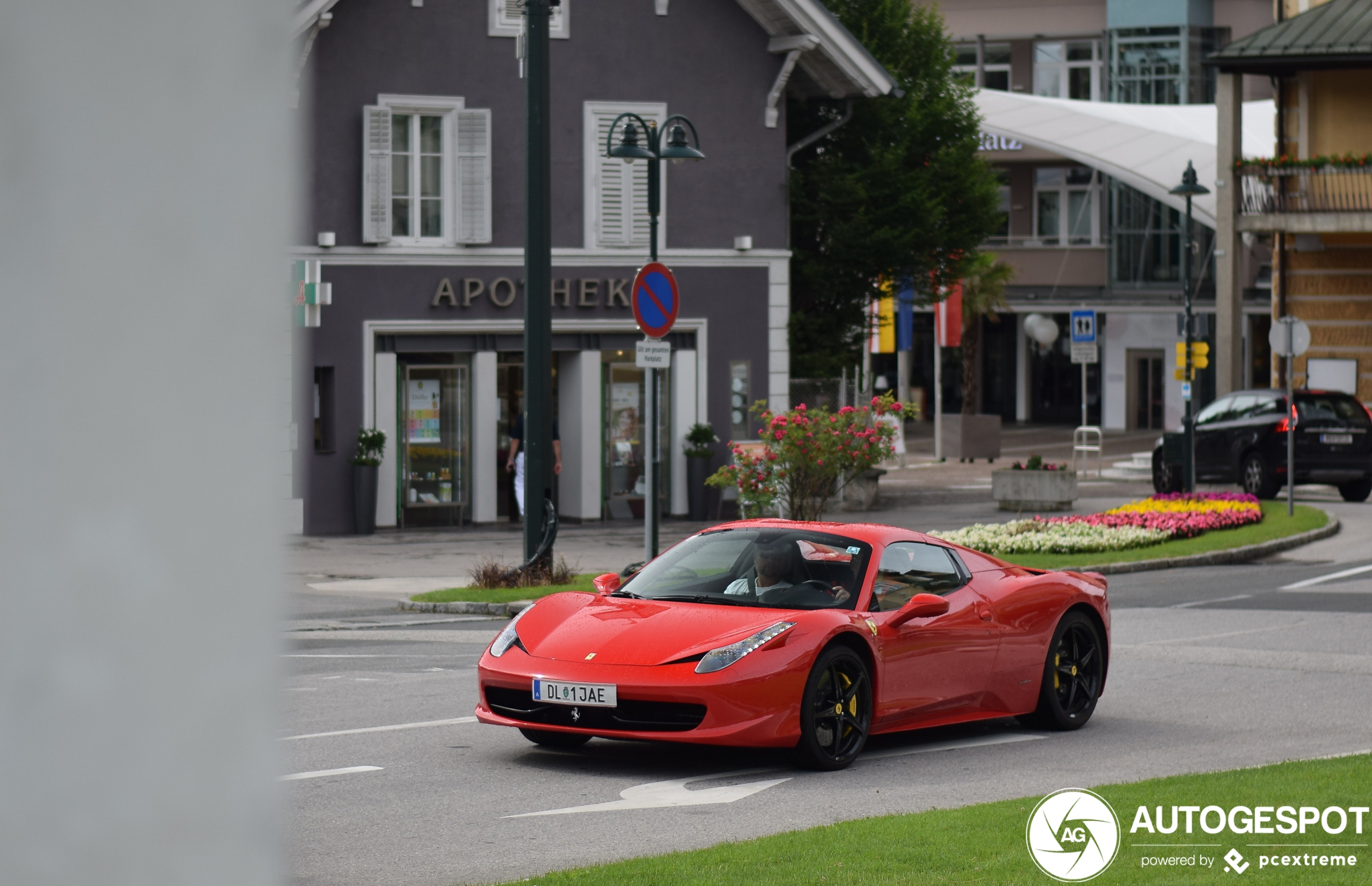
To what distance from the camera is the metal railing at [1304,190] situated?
3756 cm

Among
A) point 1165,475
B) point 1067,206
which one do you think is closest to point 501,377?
point 1165,475

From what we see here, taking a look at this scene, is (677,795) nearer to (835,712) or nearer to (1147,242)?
(835,712)

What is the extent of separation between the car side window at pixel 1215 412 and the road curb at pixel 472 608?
63.5ft

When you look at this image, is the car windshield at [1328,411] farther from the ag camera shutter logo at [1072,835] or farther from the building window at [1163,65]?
the building window at [1163,65]

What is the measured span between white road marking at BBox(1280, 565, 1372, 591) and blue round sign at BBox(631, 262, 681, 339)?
299 inches

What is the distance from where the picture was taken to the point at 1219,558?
23781 millimetres

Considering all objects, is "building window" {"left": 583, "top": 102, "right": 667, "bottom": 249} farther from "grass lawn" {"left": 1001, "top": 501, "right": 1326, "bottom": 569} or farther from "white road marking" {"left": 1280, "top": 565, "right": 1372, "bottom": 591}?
"white road marking" {"left": 1280, "top": 565, "right": 1372, "bottom": 591}

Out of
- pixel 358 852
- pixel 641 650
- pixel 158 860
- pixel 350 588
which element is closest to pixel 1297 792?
pixel 641 650

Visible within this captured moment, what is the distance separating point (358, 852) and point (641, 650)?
244 centimetres

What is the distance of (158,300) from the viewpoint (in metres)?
0.89

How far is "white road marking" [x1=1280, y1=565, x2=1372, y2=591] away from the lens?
20.3 m

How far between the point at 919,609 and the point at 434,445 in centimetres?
1841

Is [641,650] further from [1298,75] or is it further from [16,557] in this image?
[1298,75]

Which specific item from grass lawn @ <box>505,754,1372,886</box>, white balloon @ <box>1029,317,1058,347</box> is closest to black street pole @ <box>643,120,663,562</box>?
grass lawn @ <box>505,754,1372,886</box>
